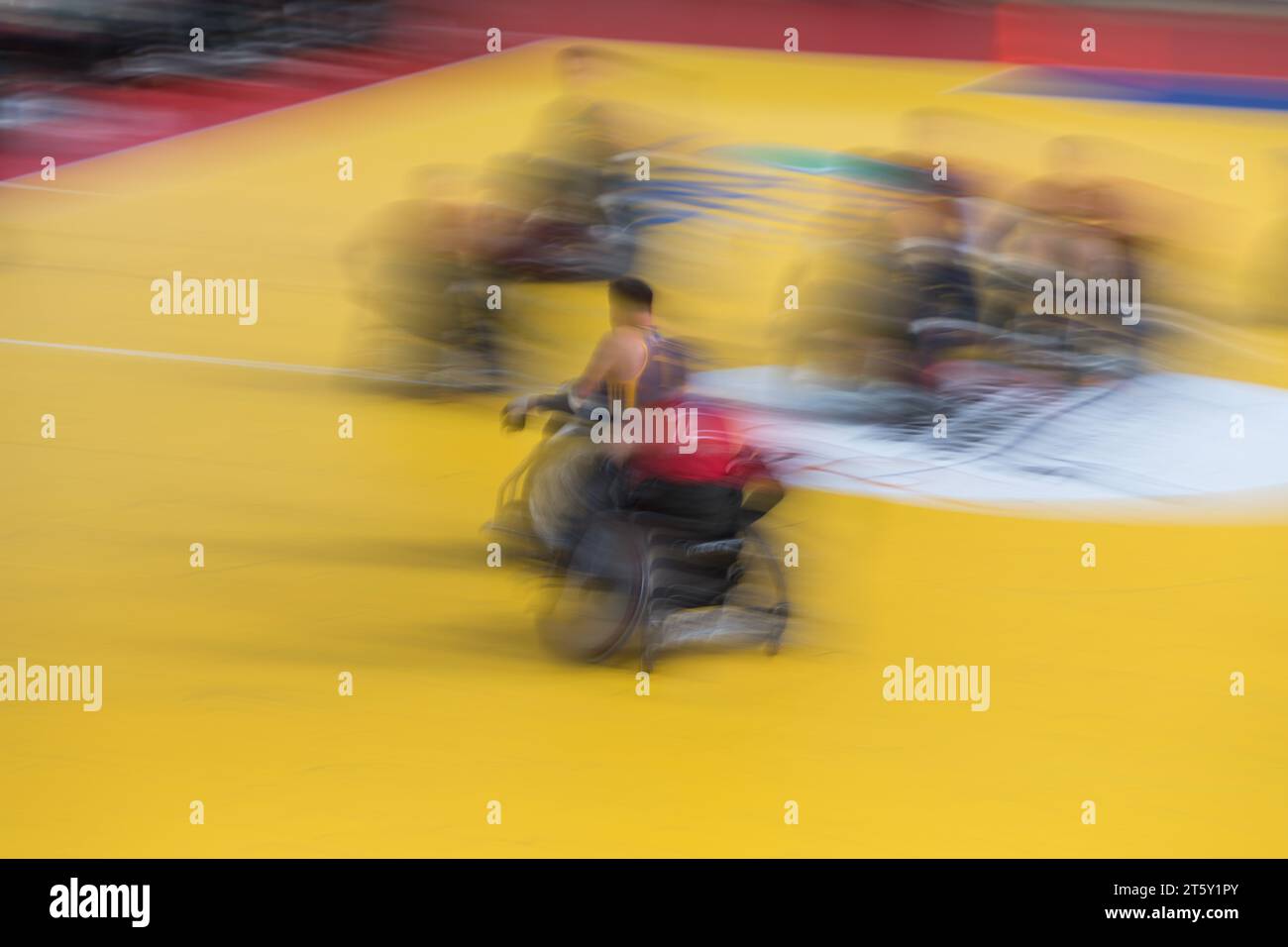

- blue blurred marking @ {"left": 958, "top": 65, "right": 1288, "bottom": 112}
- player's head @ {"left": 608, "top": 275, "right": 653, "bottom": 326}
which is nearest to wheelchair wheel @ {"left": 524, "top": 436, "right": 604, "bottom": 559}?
player's head @ {"left": 608, "top": 275, "right": 653, "bottom": 326}

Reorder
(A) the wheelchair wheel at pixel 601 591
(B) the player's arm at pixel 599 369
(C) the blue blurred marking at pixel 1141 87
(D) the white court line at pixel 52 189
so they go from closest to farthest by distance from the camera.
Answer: (A) the wheelchair wheel at pixel 601 591 < (B) the player's arm at pixel 599 369 < (D) the white court line at pixel 52 189 < (C) the blue blurred marking at pixel 1141 87

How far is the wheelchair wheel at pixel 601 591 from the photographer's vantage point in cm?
670

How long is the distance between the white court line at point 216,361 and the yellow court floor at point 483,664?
8cm

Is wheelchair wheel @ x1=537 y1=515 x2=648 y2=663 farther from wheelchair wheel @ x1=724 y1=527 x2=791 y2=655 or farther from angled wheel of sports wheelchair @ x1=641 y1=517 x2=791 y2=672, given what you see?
wheelchair wheel @ x1=724 y1=527 x2=791 y2=655

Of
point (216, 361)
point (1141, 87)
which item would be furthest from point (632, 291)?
point (1141, 87)

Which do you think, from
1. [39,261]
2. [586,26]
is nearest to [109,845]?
[39,261]

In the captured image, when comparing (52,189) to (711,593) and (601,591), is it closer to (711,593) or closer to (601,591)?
(601,591)

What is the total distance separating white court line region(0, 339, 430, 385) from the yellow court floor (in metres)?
0.08

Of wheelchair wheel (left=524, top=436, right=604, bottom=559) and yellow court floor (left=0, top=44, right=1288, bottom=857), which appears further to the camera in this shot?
wheelchair wheel (left=524, top=436, right=604, bottom=559)

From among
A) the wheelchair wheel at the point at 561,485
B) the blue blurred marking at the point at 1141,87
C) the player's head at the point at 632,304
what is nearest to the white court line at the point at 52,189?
the blue blurred marking at the point at 1141,87

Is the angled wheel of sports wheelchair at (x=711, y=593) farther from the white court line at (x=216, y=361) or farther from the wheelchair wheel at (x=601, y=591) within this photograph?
the white court line at (x=216, y=361)

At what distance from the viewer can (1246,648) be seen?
7.83 metres

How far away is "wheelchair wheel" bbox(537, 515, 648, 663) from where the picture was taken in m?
6.70

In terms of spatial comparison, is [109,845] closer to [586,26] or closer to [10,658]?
[10,658]
